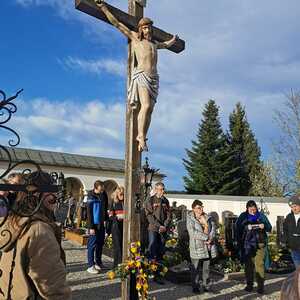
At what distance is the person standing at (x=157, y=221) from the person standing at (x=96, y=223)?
0.95 m

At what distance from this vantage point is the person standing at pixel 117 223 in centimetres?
843

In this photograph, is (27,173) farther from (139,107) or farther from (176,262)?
(176,262)

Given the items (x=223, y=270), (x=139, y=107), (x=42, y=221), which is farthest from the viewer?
(x=223, y=270)

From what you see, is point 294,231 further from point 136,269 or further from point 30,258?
point 30,258

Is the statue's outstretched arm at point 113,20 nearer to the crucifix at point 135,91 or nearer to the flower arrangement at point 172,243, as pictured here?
the crucifix at point 135,91

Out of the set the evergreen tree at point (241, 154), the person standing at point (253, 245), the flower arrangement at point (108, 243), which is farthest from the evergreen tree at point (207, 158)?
the person standing at point (253, 245)

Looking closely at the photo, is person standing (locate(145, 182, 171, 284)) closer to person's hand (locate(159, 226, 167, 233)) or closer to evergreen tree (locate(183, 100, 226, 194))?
person's hand (locate(159, 226, 167, 233))

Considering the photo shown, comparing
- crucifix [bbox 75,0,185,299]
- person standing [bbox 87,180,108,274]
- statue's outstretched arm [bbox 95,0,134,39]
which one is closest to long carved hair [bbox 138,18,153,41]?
crucifix [bbox 75,0,185,299]

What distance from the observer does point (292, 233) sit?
7.44 metres

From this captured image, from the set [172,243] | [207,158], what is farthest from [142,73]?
[207,158]

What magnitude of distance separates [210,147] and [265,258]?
31.8m

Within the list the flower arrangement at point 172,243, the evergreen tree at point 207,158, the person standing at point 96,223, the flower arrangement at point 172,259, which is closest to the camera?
the person standing at point 96,223

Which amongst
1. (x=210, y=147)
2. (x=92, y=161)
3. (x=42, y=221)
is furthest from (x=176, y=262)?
(x=210, y=147)

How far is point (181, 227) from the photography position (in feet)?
34.6
